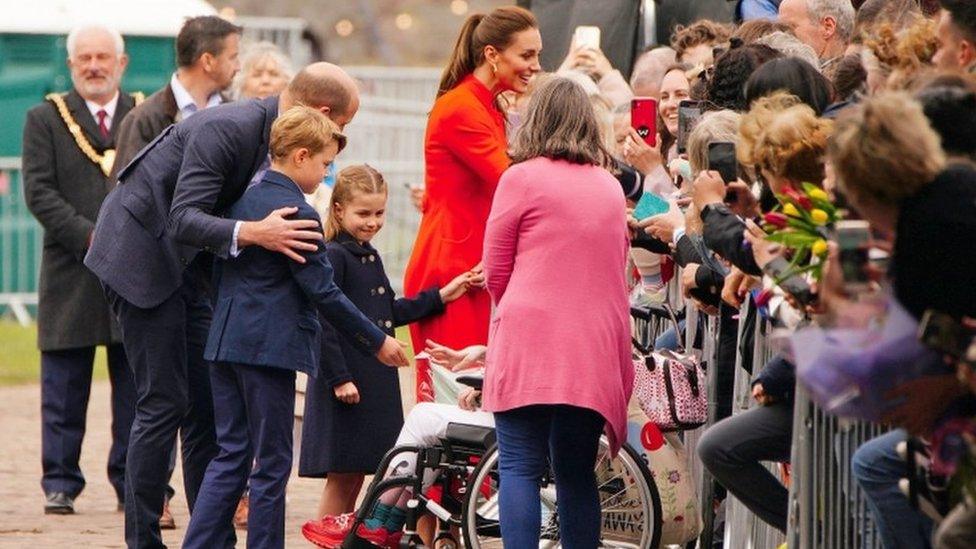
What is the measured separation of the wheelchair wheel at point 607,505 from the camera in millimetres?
7980

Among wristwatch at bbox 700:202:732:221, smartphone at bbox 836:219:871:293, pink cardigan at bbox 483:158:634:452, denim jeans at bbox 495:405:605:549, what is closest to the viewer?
smartphone at bbox 836:219:871:293

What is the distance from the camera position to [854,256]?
15.7ft

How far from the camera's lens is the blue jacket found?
7.53 meters

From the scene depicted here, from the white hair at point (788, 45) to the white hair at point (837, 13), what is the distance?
3.16ft

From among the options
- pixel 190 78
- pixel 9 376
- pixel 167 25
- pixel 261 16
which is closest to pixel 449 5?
pixel 261 16

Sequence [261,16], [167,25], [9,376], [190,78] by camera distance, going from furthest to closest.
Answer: [261,16] < [167,25] < [9,376] < [190,78]

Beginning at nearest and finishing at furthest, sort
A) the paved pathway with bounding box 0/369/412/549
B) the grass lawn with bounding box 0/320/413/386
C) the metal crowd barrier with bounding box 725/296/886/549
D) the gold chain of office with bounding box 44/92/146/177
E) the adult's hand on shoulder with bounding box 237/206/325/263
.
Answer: the metal crowd barrier with bounding box 725/296/886/549
the adult's hand on shoulder with bounding box 237/206/325/263
the paved pathway with bounding box 0/369/412/549
the gold chain of office with bounding box 44/92/146/177
the grass lawn with bounding box 0/320/413/386

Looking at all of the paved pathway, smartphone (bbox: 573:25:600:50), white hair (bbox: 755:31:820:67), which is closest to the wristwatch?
white hair (bbox: 755:31:820:67)

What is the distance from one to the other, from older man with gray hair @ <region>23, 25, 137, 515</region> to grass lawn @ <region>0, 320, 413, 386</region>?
5.25 m

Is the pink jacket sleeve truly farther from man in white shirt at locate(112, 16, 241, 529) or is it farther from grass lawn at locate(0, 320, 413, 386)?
grass lawn at locate(0, 320, 413, 386)

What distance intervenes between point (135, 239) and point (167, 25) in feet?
47.2

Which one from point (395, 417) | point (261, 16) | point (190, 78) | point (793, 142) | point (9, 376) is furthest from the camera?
point (261, 16)

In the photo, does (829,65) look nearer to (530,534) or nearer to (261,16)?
(530,534)

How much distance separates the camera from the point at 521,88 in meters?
8.84
